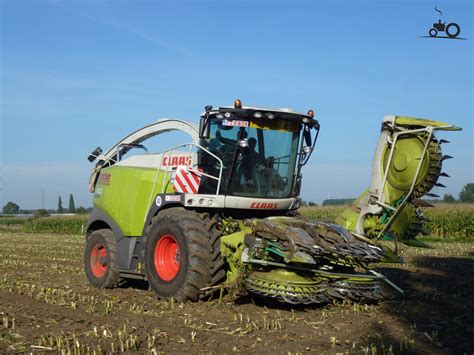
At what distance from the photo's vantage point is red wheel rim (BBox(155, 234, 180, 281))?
27.0ft

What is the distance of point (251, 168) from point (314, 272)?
1903 millimetres

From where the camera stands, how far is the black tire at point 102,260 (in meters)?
9.50

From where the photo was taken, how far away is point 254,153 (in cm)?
841

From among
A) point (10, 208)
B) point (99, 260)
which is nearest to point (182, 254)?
point (99, 260)

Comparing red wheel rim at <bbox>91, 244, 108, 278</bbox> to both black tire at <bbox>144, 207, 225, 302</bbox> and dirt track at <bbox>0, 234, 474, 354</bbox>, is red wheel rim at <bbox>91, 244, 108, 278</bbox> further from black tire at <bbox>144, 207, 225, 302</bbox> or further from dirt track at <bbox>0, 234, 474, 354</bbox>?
black tire at <bbox>144, 207, 225, 302</bbox>

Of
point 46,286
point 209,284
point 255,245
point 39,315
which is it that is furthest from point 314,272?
point 46,286

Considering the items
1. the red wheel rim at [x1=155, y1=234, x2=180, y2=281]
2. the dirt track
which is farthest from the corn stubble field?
the red wheel rim at [x1=155, y1=234, x2=180, y2=281]

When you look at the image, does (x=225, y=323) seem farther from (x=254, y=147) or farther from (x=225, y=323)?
(x=254, y=147)

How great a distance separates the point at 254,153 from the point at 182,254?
1.76 m

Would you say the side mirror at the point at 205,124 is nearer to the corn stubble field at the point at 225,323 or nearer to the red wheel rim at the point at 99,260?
the corn stubble field at the point at 225,323

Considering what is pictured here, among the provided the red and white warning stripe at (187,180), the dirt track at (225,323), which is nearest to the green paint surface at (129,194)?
the red and white warning stripe at (187,180)

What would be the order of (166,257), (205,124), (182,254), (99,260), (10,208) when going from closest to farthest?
(182,254), (205,124), (166,257), (99,260), (10,208)

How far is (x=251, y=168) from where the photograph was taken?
8438mm

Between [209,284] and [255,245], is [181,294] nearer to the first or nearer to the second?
[209,284]
